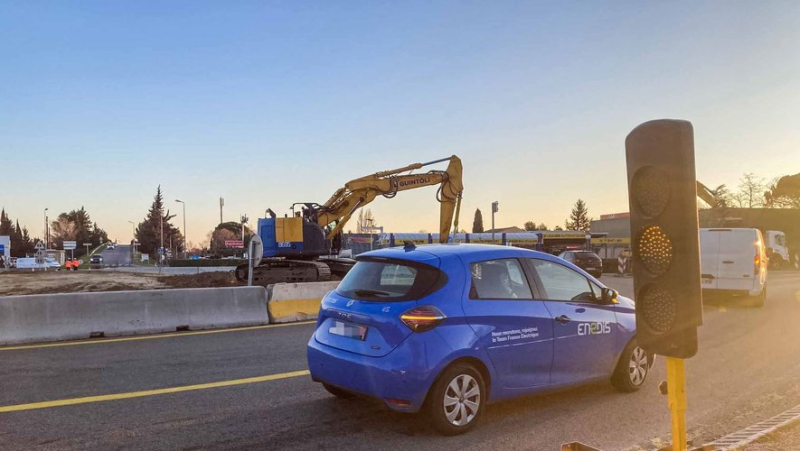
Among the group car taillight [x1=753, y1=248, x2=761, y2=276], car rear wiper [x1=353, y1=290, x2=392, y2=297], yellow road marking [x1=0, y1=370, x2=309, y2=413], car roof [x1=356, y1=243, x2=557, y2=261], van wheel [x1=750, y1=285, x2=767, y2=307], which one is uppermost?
car roof [x1=356, y1=243, x2=557, y2=261]

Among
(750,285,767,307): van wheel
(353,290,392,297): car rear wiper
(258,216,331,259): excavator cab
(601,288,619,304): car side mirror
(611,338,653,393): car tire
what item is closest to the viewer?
(353,290,392,297): car rear wiper

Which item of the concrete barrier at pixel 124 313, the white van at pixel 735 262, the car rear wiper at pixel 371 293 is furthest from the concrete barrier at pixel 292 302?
the white van at pixel 735 262

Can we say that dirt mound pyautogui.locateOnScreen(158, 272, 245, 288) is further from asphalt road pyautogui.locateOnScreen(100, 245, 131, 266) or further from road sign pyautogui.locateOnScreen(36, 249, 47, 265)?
asphalt road pyautogui.locateOnScreen(100, 245, 131, 266)

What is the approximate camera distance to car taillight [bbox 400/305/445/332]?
181 inches

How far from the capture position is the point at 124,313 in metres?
9.89

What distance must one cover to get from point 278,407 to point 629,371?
3688 mm

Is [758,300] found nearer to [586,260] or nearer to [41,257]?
[586,260]

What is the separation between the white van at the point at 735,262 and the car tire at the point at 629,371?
9.28m

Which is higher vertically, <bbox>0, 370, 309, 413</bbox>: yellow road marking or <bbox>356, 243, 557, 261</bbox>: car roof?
<bbox>356, 243, 557, 261</bbox>: car roof

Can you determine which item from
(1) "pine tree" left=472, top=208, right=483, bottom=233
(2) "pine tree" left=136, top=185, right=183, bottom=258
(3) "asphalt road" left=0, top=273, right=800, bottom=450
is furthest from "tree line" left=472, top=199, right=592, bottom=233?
(3) "asphalt road" left=0, top=273, right=800, bottom=450

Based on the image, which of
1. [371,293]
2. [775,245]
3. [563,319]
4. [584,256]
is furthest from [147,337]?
[775,245]

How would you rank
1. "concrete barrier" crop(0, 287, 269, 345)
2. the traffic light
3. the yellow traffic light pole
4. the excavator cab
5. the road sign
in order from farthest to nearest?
the road sign → the excavator cab → "concrete barrier" crop(0, 287, 269, 345) → the yellow traffic light pole → the traffic light

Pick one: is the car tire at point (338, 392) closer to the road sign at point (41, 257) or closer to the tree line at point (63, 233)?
the road sign at point (41, 257)

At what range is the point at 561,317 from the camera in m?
5.44
